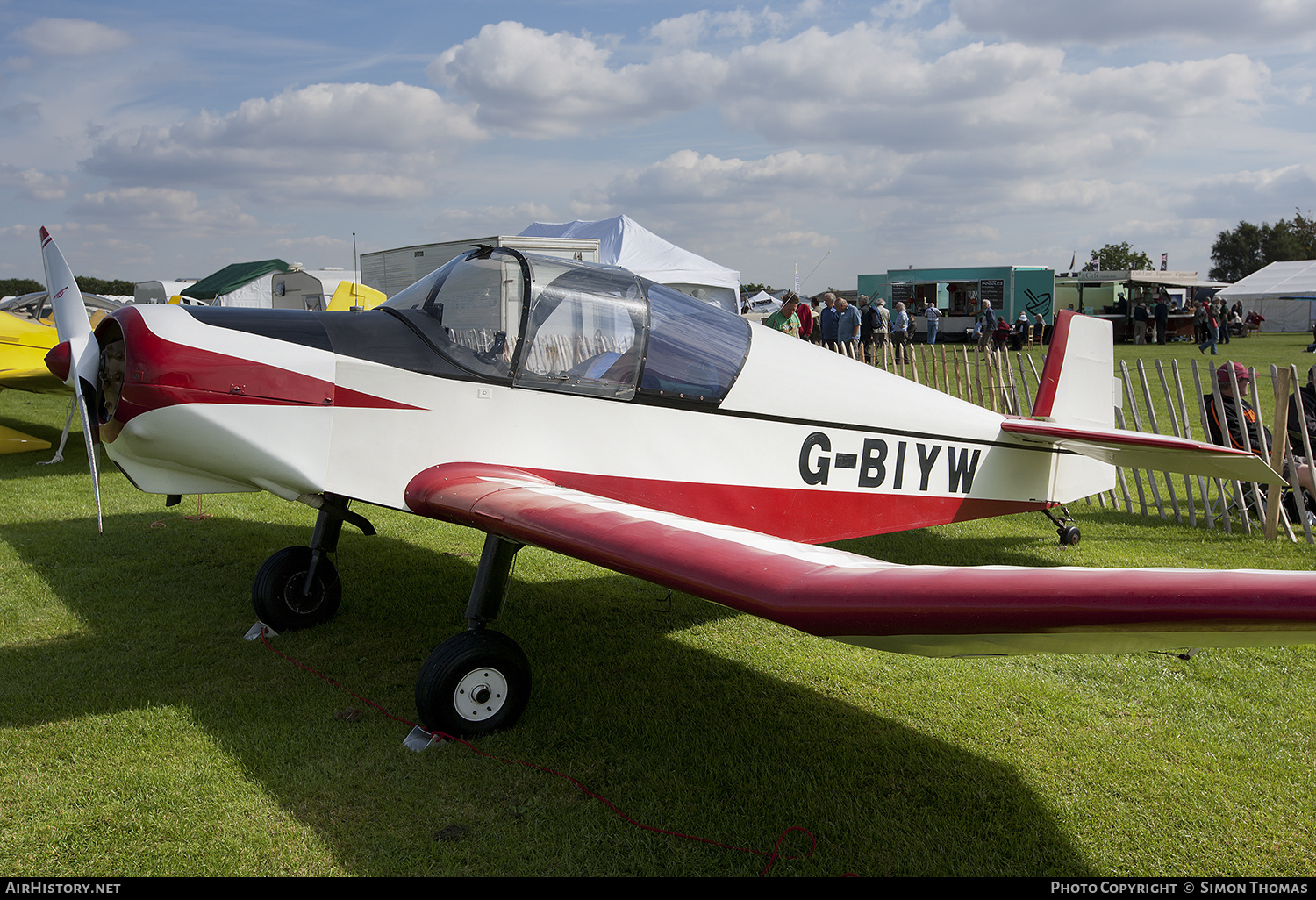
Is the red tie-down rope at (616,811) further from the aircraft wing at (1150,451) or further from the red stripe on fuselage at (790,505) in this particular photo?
the aircraft wing at (1150,451)

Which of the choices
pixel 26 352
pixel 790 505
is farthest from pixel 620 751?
pixel 26 352

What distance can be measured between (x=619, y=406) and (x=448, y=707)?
5.37 feet

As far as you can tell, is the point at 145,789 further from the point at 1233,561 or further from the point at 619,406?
the point at 1233,561

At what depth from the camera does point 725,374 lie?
14.4 feet

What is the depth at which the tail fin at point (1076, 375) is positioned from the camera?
591 centimetres

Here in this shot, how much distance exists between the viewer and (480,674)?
3.65 m

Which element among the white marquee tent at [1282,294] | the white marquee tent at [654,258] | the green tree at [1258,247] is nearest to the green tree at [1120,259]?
the green tree at [1258,247]

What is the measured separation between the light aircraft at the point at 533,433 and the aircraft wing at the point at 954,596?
22 mm

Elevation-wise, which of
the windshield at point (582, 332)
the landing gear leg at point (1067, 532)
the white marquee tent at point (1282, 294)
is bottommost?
the landing gear leg at point (1067, 532)

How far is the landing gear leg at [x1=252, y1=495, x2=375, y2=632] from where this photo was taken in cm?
481

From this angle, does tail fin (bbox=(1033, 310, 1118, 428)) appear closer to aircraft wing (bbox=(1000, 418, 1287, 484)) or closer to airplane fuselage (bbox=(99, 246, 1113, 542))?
aircraft wing (bbox=(1000, 418, 1287, 484))

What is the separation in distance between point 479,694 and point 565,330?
5.88ft

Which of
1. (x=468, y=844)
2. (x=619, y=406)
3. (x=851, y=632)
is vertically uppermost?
(x=619, y=406)

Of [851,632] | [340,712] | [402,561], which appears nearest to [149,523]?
[402,561]
